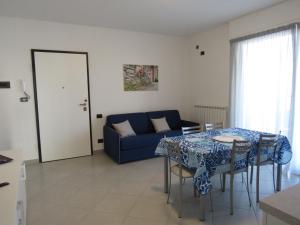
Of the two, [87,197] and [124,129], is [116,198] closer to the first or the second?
[87,197]

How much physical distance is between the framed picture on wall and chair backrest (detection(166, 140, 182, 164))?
256cm

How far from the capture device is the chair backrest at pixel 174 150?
241 centimetres

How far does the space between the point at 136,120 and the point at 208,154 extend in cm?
277

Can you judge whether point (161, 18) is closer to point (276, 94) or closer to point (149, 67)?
point (149, 67)

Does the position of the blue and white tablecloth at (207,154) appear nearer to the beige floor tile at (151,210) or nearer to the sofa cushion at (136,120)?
the beige floor tile at (151,210)

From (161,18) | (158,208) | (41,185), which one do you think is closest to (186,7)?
(161,18)

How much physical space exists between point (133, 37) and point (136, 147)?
2446mm

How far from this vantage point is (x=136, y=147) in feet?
13.4

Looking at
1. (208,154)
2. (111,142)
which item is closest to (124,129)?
(111,142)

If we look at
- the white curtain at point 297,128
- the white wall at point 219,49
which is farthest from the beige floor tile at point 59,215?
the white wall at point 219,49

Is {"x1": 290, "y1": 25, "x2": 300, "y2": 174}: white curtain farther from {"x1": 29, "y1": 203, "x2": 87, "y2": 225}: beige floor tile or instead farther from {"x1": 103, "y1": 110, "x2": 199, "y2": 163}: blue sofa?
{"x1": 29, "y1": 203, "x2": 87, "y2": 225}: beige floor tile

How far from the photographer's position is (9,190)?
4.17 feet

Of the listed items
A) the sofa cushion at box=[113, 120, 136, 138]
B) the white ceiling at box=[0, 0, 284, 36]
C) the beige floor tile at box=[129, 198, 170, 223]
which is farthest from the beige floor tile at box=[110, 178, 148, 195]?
the white ceiling at box=[0, 0, 284, 36]

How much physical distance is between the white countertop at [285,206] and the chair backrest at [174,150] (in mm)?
1597
